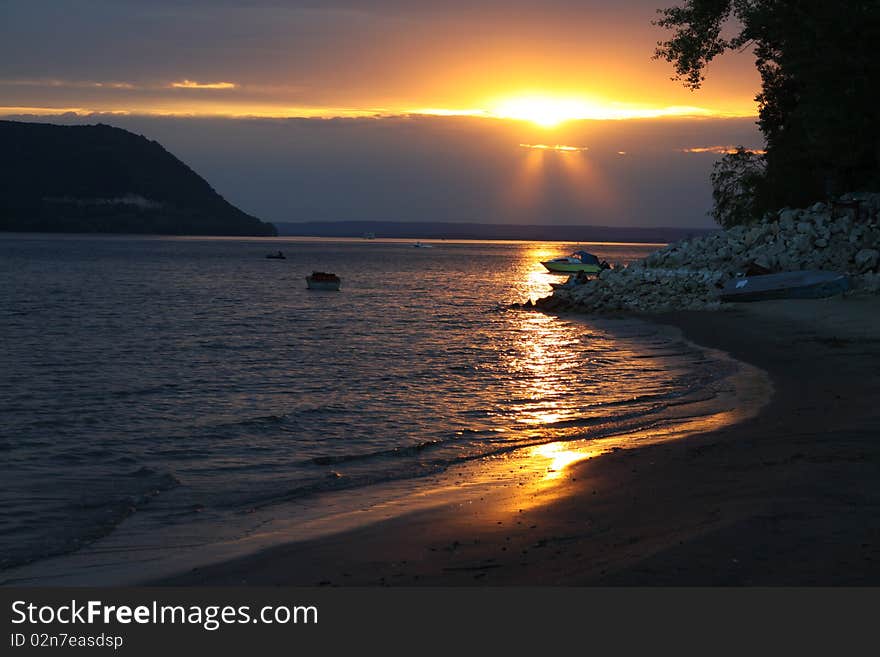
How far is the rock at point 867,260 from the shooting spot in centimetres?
4203

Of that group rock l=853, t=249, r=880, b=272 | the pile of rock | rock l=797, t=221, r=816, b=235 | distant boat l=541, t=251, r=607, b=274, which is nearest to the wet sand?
the pile of rock

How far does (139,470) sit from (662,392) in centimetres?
1212

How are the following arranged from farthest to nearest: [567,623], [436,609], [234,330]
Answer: [234,330] < [436,609] < [567,623]

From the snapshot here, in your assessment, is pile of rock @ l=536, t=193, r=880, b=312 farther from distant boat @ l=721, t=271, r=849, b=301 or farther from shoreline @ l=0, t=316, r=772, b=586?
shoreline @ l=0, t=316, r=772, b=586

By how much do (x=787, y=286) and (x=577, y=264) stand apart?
226 ft

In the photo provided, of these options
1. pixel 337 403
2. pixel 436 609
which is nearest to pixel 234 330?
pixel 337 403

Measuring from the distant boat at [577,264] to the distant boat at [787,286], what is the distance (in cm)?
5303

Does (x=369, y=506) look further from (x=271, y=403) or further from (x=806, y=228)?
(x=806, y=228)

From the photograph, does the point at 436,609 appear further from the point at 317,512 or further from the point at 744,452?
the point at 744,452

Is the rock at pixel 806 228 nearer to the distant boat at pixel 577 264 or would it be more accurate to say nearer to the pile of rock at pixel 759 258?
the pile of rock at pixel 759 258

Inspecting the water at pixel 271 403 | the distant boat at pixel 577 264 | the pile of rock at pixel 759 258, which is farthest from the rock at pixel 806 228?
the distant boat at pixel 577 264

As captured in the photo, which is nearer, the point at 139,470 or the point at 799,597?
the point at 799,597

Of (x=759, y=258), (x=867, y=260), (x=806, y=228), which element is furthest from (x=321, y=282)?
(x=867, y=260)

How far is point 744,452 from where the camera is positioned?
12453 mm
